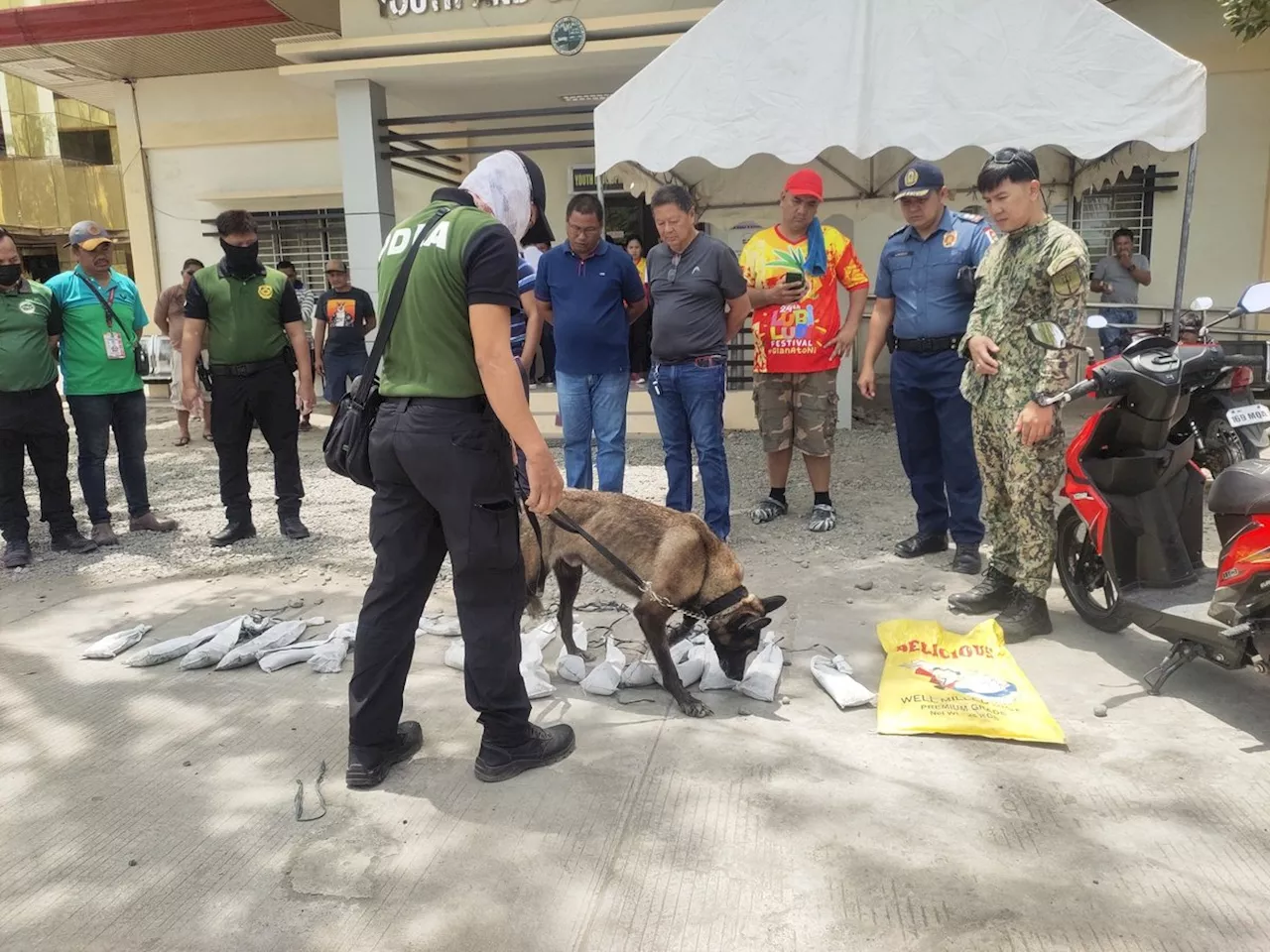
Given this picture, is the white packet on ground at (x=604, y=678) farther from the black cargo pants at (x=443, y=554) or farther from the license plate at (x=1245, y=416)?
the license plate at (x=1245, y=416)

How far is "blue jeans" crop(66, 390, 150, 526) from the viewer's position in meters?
5.70

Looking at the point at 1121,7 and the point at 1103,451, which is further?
the point at 1121,7

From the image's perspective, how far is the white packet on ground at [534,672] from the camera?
3.39 m

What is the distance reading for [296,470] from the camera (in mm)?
5820

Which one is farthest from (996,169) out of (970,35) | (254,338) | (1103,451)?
(254,338)

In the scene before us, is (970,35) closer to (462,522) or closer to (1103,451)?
(1103,451)

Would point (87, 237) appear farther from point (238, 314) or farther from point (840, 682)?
point (840, 682)

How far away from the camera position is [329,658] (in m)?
3.69

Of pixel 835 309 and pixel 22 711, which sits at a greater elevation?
pixel 835 309

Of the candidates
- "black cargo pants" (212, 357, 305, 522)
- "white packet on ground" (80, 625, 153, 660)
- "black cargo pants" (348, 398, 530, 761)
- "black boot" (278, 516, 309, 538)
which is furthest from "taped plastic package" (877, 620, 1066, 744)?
"black cargo pants" (212, 357, 305, 522)

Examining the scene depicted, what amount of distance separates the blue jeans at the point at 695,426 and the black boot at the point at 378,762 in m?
2.37

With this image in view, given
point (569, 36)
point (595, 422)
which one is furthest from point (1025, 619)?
point (569, 36)

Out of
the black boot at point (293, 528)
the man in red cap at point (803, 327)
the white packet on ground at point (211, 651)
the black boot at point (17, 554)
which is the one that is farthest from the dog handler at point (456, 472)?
the black boot at point (17, 554)

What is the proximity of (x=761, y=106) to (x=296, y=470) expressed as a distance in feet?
11.9
